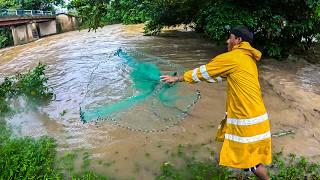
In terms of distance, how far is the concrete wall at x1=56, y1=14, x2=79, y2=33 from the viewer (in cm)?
4266

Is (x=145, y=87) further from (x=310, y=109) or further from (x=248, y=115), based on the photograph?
(x=310, y=109)

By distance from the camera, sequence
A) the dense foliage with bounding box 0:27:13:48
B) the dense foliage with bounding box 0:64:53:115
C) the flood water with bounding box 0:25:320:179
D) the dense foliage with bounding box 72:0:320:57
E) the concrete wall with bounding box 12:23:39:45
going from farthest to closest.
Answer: the dense foliage with bounding box 0:27:13:48
the concrete wall with bounding box 12:23:39:45
the dense foliage with bounding box 72:0:320:57
the dense foliage with bounding box 0:64:53:115
the flood water with bounding box 0:25:320:179

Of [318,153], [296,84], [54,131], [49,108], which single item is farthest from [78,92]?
[318,153]

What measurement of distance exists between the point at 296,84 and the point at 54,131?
5857mm

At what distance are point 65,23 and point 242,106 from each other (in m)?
41.9

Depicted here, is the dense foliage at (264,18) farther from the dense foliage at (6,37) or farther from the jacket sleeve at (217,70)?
the dense foliage at (6,37)

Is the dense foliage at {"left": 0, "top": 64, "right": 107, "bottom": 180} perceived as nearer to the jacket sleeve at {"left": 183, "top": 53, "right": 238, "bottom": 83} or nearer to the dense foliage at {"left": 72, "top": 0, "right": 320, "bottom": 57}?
the jacket sleeve at {"left": 183, "top": 53, "right": 238, "bottom": 83}

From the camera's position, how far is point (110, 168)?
220 inches

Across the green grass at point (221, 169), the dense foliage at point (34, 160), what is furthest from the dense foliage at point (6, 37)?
the green grass at point (221, 169)

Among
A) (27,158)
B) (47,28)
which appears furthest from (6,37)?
(27,158)

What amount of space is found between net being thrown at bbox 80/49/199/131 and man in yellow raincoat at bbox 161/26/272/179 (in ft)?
3.85

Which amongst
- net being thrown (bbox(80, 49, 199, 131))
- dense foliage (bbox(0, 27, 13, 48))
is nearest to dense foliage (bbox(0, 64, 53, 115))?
net being thrown (bbox(80, 49, 199, 131))

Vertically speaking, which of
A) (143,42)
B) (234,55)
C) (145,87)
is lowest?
(143,42)

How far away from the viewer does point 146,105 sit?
22.3 ft
